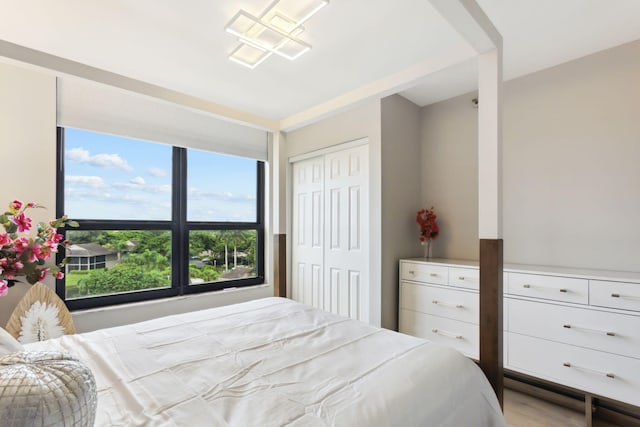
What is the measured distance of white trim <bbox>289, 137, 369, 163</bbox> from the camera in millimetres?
3039

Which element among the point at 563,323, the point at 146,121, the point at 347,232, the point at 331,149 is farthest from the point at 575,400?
the point at 146,121

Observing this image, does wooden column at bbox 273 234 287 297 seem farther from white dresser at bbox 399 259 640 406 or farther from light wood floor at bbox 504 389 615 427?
light wood floor at bbox 504 389 615 427

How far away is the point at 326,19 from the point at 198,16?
0.73m

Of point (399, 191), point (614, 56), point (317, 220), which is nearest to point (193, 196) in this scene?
point (317, 220)

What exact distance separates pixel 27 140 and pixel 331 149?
2529mm

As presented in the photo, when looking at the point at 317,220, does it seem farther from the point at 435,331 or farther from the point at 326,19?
the point at 326,19

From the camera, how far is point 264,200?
3891 mm

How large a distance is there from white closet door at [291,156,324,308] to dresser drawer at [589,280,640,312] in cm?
227

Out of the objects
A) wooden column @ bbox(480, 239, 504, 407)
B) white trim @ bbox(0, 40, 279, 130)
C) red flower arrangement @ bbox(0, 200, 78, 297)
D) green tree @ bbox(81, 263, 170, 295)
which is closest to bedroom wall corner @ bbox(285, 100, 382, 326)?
white trim @ bbox(0, 40, 279, 130)

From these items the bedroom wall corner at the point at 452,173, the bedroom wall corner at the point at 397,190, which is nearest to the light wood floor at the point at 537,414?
the bedroom wall corner at the point at 397,190

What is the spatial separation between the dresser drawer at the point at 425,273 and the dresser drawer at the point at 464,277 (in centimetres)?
5

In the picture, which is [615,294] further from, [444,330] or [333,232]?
[333,232]

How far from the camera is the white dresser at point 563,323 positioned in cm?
181

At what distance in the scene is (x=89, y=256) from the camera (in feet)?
8.84
